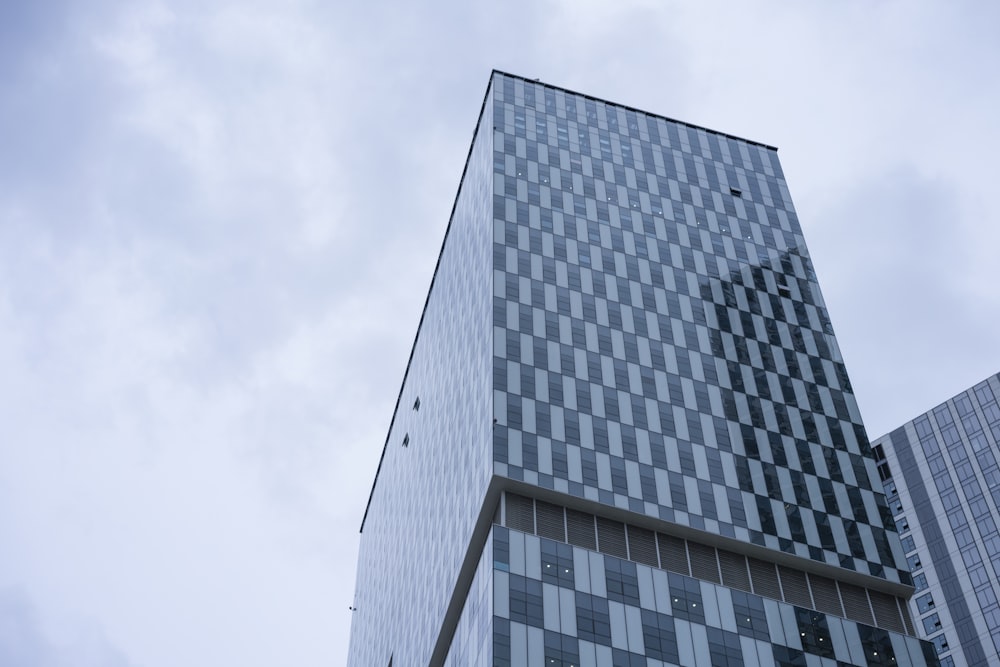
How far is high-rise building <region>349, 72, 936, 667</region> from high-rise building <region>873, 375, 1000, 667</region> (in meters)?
49.9

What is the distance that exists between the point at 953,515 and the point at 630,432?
77612 millimetres

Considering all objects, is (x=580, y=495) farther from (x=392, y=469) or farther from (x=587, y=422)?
(x=392, y=469)

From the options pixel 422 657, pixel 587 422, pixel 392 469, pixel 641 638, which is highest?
pixel 392 469

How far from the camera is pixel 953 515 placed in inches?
5728

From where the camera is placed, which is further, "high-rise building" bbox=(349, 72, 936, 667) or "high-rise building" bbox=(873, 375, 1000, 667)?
"high-rise building" bbox=(873, 375, 1000, 667)

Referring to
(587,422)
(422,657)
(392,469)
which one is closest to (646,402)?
(587,422)

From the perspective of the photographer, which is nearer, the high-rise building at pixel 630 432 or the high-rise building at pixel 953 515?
the high-rise building at pixel 630 432

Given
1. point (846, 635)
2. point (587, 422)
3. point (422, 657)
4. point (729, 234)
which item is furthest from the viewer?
point (729, 234)

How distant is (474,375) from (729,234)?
33.6 meters

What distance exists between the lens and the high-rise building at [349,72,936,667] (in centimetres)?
7788

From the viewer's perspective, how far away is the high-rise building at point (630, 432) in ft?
255

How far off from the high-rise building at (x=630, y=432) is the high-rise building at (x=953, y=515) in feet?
164

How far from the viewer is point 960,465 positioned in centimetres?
14862

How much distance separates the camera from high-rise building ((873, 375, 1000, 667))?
134875 millimetres
